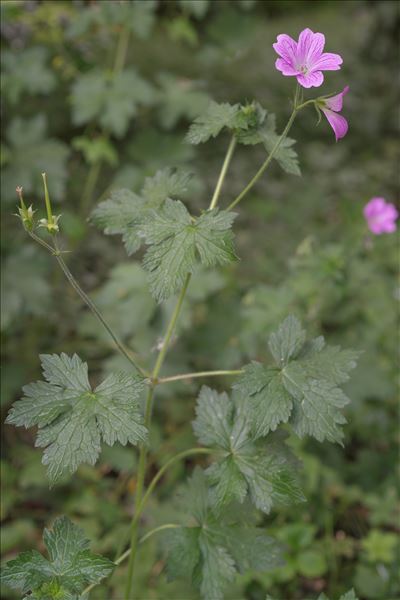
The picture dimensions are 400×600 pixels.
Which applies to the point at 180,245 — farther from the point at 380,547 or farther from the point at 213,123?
the point at 380,547

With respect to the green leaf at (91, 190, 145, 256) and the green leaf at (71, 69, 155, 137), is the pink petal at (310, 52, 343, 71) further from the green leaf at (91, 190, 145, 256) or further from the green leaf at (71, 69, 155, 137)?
the green leaf at (71, 69, 155, 137)

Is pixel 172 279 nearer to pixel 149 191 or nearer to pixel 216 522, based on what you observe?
pixel 149 191

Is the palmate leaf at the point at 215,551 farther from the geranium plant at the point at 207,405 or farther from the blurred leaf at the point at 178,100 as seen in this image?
the blurred leaf at the point at 178,100

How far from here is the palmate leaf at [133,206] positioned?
56.4 inches

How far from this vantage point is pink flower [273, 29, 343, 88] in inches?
46.8

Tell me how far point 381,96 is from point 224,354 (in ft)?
9.13

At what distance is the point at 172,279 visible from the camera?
4.08 ft

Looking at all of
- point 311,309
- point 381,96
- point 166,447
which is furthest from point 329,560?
point 381,96

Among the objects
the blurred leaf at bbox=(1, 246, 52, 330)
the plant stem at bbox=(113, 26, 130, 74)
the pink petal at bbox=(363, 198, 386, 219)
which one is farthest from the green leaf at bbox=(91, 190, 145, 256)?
the plant stem at bbox=(113, 26, 130, 74)

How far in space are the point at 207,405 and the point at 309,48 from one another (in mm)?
812

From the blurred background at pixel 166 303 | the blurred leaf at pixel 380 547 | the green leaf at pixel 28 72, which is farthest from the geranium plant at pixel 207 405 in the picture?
the green leaf at pixel 28 72

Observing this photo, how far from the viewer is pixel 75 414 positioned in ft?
4.07

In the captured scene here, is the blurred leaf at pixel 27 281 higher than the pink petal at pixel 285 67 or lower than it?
lower

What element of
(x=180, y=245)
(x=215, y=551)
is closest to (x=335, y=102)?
(x=180, y=245)
